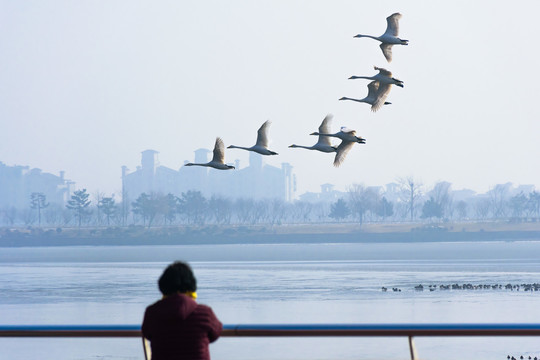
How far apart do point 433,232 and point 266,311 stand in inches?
6080

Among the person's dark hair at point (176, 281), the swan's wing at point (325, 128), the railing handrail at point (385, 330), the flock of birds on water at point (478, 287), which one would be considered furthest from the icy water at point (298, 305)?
the person's dark hair at point (176, 281)

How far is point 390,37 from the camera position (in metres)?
20.6

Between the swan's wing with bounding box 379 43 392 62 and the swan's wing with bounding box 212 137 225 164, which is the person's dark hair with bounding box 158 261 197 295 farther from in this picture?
the swan's wing with bounding box 379 43 392 62

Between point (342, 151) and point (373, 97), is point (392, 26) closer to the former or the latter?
point (373, 97)

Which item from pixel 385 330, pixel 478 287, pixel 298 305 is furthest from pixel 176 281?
pixel 478 287

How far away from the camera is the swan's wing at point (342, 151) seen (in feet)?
69.3

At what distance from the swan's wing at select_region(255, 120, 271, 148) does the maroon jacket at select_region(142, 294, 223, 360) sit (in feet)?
51.0

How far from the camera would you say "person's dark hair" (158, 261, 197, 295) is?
4531 millimetres

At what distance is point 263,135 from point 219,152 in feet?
5.30

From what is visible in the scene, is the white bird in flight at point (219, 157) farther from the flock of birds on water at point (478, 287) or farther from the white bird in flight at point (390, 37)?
the flock of birds on water at point (478, 287)

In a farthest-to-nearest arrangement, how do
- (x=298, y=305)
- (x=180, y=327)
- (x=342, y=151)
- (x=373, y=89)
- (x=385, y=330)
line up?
(x=298, y=305), (x=342, y=151), (x=373, y=89), (x=385, y=330), (x=180, y=327)

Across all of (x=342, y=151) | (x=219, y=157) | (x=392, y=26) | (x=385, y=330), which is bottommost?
(x=385, y=330)

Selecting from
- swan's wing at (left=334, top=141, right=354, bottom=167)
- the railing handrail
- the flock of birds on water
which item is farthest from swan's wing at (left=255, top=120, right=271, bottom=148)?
the flock of birds on water

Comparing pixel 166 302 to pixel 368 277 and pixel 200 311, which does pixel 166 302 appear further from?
pixel 368 277
